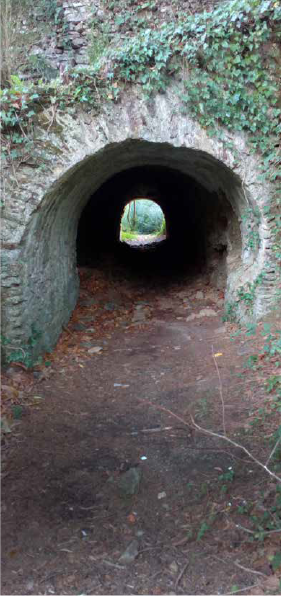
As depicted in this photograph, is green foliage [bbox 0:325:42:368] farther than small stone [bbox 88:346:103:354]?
No

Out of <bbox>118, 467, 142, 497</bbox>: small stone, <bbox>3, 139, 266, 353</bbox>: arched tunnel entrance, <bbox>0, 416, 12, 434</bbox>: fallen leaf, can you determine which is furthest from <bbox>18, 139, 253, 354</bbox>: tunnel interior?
<bbox>118, 467, 142, 497</bbox>: small stone

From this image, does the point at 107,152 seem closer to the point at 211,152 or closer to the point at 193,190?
the point at 211,152

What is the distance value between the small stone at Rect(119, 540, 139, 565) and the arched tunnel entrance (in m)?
2.99

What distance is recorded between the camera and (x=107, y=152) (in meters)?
5.71

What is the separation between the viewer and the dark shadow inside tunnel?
26.8 ft

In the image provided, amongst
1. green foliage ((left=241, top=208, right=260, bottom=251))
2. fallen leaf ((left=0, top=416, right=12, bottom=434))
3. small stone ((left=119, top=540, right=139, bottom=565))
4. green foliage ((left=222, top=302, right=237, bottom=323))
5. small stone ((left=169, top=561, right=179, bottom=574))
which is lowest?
fallen leaf ((left=0, top=416, right=12, bottom=434))

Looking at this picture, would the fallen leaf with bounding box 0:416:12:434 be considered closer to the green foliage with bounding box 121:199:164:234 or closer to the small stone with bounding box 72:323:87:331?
the small stone with bounding box 72:323:87:331

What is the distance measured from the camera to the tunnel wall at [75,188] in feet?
16.5

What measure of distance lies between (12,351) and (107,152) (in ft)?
8.73

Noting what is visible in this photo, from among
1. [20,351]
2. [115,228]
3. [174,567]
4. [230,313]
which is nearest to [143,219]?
[115,228]

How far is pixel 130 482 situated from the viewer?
10.8 ft

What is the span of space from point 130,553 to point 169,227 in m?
11.3

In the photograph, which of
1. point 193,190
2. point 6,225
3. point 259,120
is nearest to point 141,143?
point 259,120

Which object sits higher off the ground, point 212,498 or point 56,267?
point 56,267
